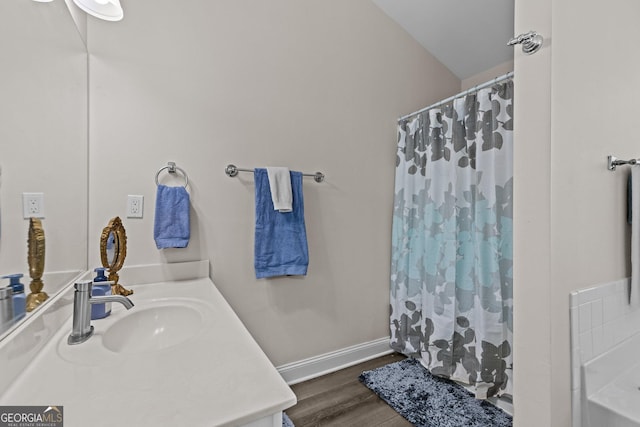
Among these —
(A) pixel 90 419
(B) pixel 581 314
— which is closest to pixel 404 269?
(B) pixel 581 314

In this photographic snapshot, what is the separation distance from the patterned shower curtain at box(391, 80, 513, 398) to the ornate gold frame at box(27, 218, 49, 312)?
1.94 metres

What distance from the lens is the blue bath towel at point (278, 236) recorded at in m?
1.70

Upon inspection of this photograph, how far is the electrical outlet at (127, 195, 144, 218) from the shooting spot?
1.40 m

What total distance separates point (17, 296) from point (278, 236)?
3.86 ft

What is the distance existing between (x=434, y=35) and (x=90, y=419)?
113 inches

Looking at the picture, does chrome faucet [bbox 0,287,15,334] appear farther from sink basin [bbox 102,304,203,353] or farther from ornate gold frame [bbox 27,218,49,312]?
sink basin [bbox 102,304,203,353]

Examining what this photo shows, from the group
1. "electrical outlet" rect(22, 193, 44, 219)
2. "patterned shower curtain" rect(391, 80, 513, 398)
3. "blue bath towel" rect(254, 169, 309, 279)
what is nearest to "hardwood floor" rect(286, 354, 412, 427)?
"patterned shower curtain" rect(391, 80, 513, 398)

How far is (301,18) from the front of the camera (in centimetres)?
189

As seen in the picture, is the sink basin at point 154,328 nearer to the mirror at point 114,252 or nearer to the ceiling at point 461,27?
the mirror at point 114,252

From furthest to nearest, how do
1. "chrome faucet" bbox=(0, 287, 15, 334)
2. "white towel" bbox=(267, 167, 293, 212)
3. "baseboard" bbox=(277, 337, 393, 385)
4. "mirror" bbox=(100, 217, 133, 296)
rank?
"baseboard" bbox=(277, 337, 393, 385) → "white towel" bbox=(267, 167, 293, 212) → "mirror" bbox=(100, 217, 133, 296) → "chrome faucet" bbox=(0, 287, 15, 334)

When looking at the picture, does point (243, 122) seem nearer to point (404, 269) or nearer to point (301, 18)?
point (301, 18)

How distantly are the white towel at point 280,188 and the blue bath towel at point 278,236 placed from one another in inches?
2.1

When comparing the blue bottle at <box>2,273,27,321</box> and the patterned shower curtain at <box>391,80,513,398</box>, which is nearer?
the blue bottle at <box>2,273,27,321</box>

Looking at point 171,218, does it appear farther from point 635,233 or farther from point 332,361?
point 635,233
